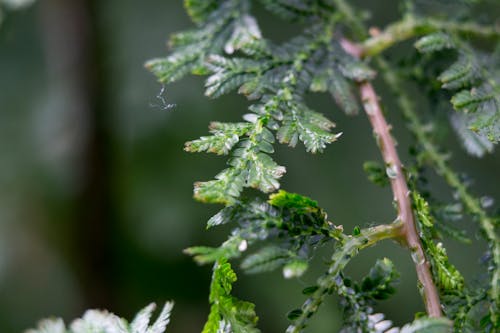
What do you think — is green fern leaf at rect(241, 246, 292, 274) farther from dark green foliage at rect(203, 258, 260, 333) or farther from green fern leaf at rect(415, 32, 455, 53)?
green fern leaf at rect(415, 32, 455, 53)

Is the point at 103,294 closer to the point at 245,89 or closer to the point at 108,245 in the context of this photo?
the point at 108,245

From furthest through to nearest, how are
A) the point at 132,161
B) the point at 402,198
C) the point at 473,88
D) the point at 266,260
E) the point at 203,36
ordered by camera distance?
1. the point at 132,161
2. the point at 203,36
3. the point at 473,88
4. the point at 402,198
5. the point at 266,260

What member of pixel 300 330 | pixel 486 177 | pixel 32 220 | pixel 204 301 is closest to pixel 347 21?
pixel 300 330

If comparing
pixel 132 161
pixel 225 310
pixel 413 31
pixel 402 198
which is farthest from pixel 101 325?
pixel 132 161

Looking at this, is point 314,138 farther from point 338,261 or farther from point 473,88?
point 473,88

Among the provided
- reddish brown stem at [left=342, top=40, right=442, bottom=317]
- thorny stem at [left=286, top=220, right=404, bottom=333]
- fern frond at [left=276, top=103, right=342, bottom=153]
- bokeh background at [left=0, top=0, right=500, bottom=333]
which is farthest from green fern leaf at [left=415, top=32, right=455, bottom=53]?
bokeh background at [left=0, top=0, right=500, bottom=333]

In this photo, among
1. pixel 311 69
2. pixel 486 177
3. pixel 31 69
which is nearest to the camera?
pixel 311 69
